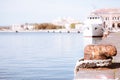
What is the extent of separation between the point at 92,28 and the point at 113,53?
70938 millimetres

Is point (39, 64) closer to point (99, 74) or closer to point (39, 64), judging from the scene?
point (39, 64)

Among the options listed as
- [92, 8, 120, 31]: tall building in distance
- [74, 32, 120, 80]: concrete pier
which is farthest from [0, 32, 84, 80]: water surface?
[92, 8, 120, 31]: tall building in distance

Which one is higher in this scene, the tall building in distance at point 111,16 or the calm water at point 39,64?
the tall building in distance at point 111,16

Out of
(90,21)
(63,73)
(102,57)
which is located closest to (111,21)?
A: (90,21)

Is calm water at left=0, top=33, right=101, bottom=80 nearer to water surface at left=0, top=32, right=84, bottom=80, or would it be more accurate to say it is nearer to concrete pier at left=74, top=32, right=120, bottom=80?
water surface at left=0, top=32, right=84, bottom=80

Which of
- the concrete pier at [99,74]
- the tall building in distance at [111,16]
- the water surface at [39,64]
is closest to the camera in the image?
the concrete pier at [99,74]

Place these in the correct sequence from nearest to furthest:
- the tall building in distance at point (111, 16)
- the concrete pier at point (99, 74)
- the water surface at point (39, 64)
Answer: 1. the concrete pier at point (99, 74)
2. the water surface at point (39, 64)
3. the tall building in distance at point (111, 16)

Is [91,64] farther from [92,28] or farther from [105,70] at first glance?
[92,28]

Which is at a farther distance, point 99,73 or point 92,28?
point 92,28

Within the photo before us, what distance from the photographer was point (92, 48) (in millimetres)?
8773

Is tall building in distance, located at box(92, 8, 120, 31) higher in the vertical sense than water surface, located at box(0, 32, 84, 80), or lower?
higher

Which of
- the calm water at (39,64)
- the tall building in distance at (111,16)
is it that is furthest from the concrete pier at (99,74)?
the tall building in distance at (111,16)

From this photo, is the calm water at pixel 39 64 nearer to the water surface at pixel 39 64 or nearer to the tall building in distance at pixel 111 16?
the water surface at pixel 39 64

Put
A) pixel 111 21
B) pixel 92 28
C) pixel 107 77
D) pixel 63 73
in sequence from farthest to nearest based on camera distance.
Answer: pixel 111 21 < pixel 92 28 < pixel 63 73 < pixel 107 77
